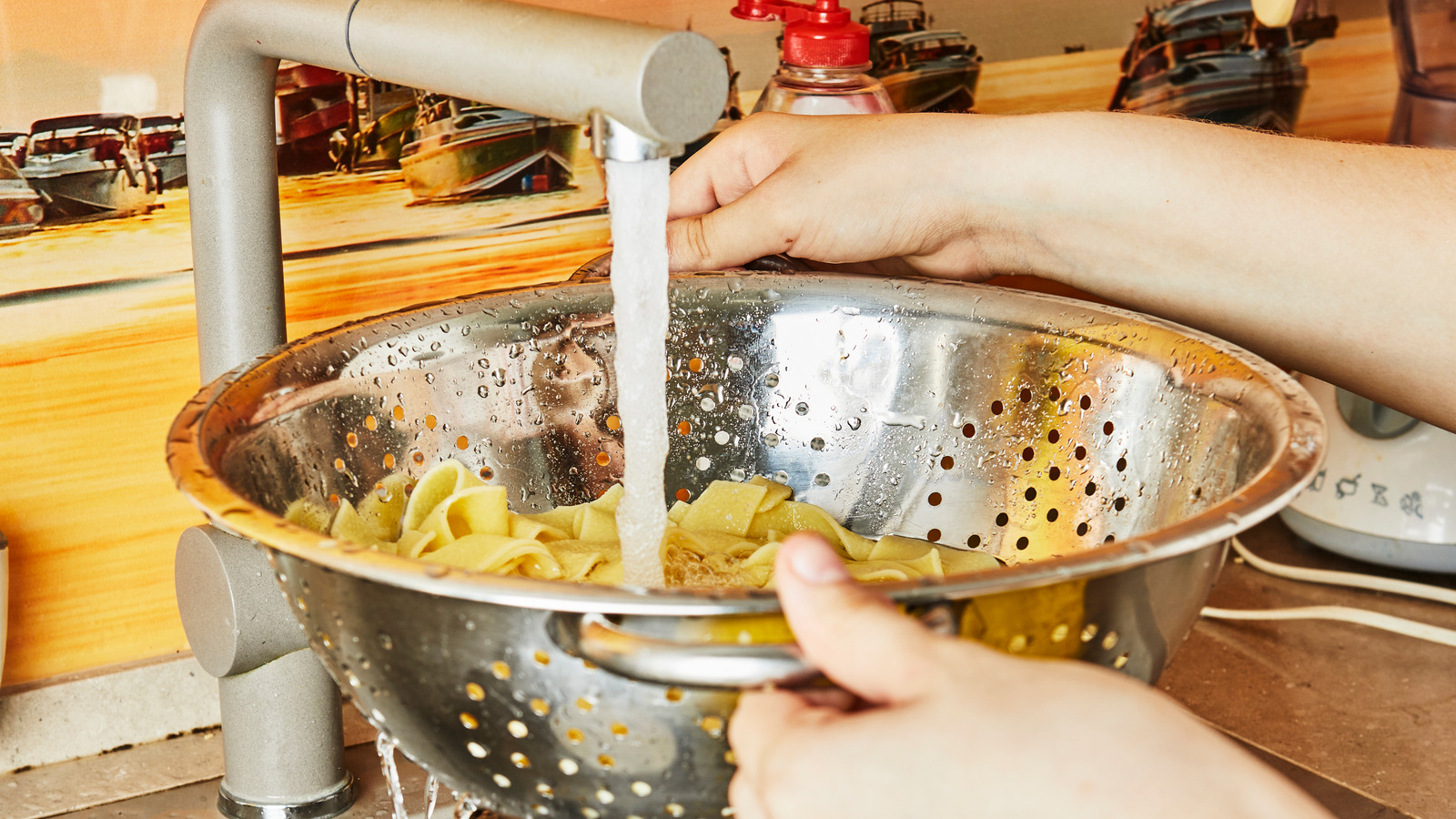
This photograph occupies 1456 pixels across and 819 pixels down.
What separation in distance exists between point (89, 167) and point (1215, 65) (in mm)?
907

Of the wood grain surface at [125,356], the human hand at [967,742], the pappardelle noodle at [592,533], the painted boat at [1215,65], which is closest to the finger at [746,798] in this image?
the human hand at [967,742]

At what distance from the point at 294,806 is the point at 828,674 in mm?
447

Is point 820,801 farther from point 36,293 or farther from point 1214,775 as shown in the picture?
point 36,293

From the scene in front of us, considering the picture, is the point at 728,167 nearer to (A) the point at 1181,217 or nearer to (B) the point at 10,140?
(A) the point at 1181,217

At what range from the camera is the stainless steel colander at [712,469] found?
1.10 ft

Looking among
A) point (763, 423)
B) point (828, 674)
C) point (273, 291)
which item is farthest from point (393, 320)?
point (828, 674)

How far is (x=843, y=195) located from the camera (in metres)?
0.65

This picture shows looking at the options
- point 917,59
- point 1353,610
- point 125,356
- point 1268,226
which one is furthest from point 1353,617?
point 125,356

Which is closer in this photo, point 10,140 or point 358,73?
point 358,73

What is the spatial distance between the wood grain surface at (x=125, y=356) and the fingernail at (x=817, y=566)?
525 mm

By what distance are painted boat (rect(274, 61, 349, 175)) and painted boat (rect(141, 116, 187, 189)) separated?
5cm

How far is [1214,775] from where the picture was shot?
29cm

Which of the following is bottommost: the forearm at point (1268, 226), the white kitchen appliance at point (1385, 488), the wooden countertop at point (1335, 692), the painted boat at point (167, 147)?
the wooden countertop at point (1335, 692)

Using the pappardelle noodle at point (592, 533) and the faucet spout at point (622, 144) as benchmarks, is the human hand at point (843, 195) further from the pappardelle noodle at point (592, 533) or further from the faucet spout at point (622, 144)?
the faucet spout at point (622, 144)
